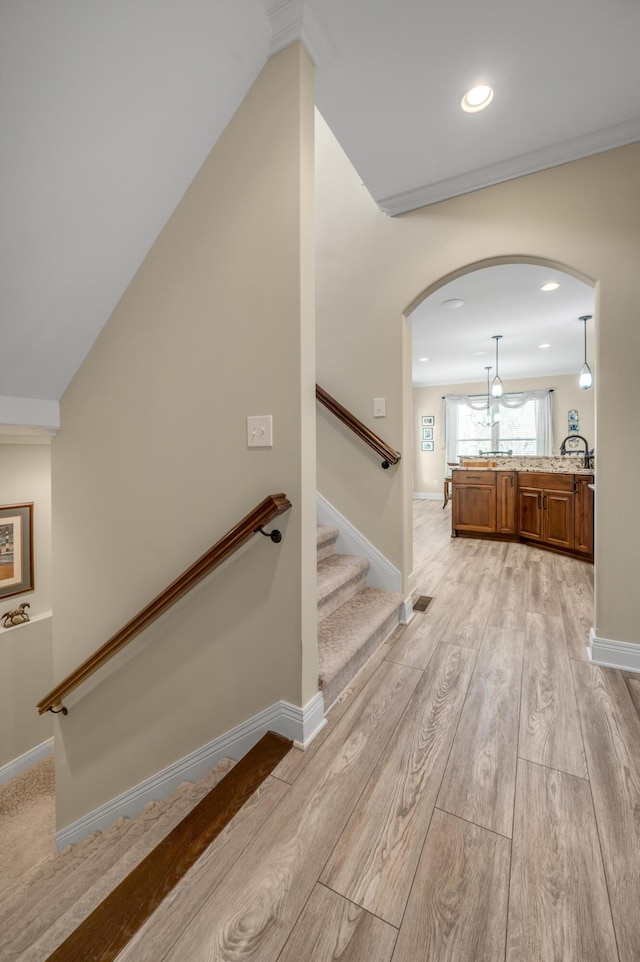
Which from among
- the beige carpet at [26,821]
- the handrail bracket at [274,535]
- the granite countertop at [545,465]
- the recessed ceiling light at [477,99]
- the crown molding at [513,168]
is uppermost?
the recessed ceiling light at [477,99]

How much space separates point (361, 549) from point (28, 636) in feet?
10.3

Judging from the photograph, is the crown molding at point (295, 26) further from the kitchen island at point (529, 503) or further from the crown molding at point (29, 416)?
the kitchen island at point (529, 503)

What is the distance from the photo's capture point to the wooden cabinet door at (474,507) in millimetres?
4965

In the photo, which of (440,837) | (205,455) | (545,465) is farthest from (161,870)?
(545,465)

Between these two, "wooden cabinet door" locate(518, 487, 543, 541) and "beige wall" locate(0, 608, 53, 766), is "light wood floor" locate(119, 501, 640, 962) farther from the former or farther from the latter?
"beige wall" locate(0, 608, 53, 766)

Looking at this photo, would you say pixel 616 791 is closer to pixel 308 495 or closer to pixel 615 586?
pixel 615 586

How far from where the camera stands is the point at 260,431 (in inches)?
59.9

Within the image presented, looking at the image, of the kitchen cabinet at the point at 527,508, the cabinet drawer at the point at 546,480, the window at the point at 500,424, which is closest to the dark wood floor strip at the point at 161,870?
the kitchen cabinet at the point at 527,508

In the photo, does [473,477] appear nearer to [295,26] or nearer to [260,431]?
[260,431]

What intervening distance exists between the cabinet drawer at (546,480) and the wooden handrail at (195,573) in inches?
154

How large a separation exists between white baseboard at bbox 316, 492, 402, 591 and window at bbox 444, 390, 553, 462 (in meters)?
6.61

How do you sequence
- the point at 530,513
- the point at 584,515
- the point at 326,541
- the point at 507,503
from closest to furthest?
1. the point at 326,541
2. the point at 584,515
3. the point at 530,513
4. the point at 507,503

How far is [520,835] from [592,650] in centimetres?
129

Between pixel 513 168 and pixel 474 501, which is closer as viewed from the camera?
pixel 513 168
